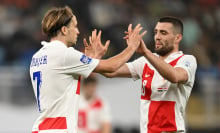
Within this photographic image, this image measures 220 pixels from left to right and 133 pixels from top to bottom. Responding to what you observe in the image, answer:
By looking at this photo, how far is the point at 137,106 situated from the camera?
37.7 feet

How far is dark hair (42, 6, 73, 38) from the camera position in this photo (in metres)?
6.24

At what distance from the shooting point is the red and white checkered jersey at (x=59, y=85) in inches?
242

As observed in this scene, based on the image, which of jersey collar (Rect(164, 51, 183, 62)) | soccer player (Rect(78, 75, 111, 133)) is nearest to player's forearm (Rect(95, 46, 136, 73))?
jersey collar (Rect(164, 51, 183, 62))

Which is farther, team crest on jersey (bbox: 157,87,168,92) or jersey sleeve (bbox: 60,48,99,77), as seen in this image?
team crest on jersey (bbox: 157,87,168,92)

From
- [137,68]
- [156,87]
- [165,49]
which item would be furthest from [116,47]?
[156,87]

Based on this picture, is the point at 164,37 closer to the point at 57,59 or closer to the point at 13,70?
the point at 57,59

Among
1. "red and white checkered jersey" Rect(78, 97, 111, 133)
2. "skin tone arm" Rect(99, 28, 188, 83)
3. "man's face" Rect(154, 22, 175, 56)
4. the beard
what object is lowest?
"red and white checkered jersey" Rect(78, 97, 111, 133)

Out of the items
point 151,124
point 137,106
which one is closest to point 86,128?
point 137,106

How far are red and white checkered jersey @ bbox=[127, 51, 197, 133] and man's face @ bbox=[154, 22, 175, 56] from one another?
11 cm

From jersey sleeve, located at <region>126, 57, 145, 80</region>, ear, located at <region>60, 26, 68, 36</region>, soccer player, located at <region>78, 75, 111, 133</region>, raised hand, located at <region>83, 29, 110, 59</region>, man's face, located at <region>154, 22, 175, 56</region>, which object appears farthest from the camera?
soccer player, located at <region>78, 75, 111, 133</region>

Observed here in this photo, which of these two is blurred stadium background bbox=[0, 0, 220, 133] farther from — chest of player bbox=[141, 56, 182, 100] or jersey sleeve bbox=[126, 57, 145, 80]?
chest of player bbox=[141, 56, 182, 100]

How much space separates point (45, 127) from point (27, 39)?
677 centimetres

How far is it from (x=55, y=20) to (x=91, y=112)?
3.97m

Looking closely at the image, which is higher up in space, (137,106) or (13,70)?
(13,70)
